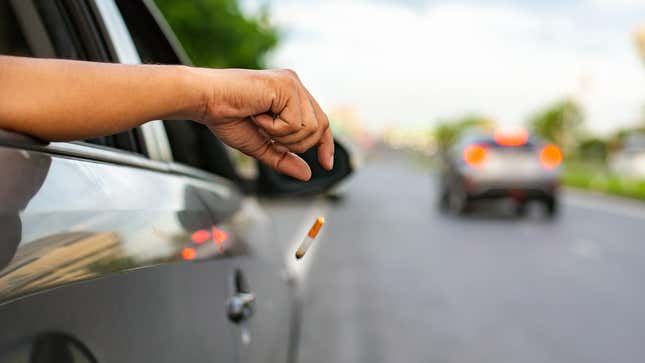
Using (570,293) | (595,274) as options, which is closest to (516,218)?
(595,274)

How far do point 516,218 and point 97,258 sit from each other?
15.0m

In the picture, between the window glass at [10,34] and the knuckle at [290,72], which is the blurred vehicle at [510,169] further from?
the knuckle at [290,72]

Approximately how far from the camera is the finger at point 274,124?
4.44 ft

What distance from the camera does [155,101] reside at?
3.96ft

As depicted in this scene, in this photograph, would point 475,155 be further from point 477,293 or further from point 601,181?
point 601,181

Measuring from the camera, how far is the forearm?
111 cm

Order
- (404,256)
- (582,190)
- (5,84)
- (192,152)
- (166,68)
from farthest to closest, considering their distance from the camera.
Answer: (582,190) → (404,256) → (192,152) → (166,68) → (5,84)

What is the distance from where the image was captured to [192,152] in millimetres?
2936

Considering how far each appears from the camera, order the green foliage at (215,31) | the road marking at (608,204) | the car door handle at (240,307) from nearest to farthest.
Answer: the car door handle at (240,307)
the road marking at (608,204)
the green foliage at (215,31)

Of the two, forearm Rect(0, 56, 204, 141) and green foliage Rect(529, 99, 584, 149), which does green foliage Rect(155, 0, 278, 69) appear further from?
Result: green foliage Rect(529, 99, 584, 149)

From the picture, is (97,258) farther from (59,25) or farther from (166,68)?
(59,25)

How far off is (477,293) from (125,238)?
6491 millimetres

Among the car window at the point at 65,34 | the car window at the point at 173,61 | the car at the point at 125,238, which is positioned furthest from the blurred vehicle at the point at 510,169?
the car window at the point at 65,34

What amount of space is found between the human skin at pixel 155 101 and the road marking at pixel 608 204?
1588 centimetres
